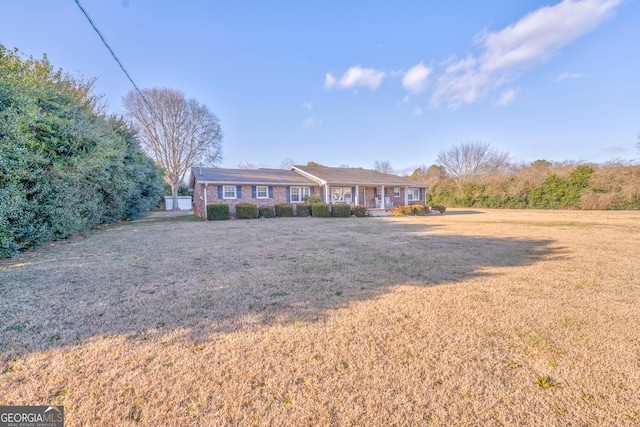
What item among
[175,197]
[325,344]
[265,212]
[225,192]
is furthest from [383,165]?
[325,344]

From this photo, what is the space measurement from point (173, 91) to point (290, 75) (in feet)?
61.6

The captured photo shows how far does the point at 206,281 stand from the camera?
4.37 meters

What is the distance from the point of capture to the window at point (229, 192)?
1841cm

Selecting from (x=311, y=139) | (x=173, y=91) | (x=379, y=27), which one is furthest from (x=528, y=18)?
(x=173, y=91)

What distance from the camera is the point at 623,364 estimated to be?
2.16m

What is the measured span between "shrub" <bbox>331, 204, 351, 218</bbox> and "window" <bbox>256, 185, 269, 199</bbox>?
16.7ft

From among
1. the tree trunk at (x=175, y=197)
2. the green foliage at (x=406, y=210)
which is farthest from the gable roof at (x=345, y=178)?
the tree trunk at (x=175, y=197)

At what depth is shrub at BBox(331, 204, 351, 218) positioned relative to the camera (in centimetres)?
1875

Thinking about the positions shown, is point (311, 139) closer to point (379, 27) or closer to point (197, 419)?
point (379, 27)

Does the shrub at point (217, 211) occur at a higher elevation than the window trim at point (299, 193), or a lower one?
lower

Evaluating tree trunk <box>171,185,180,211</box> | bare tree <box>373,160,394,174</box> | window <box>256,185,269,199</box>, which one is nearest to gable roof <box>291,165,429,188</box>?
window <box>256,185,269,199</box>

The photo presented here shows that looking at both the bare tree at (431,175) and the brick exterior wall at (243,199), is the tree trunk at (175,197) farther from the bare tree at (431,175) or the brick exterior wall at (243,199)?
the bare tree at (431,175)

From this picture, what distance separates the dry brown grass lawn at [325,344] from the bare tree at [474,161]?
3787 centimetres

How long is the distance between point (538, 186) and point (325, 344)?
31673mm
